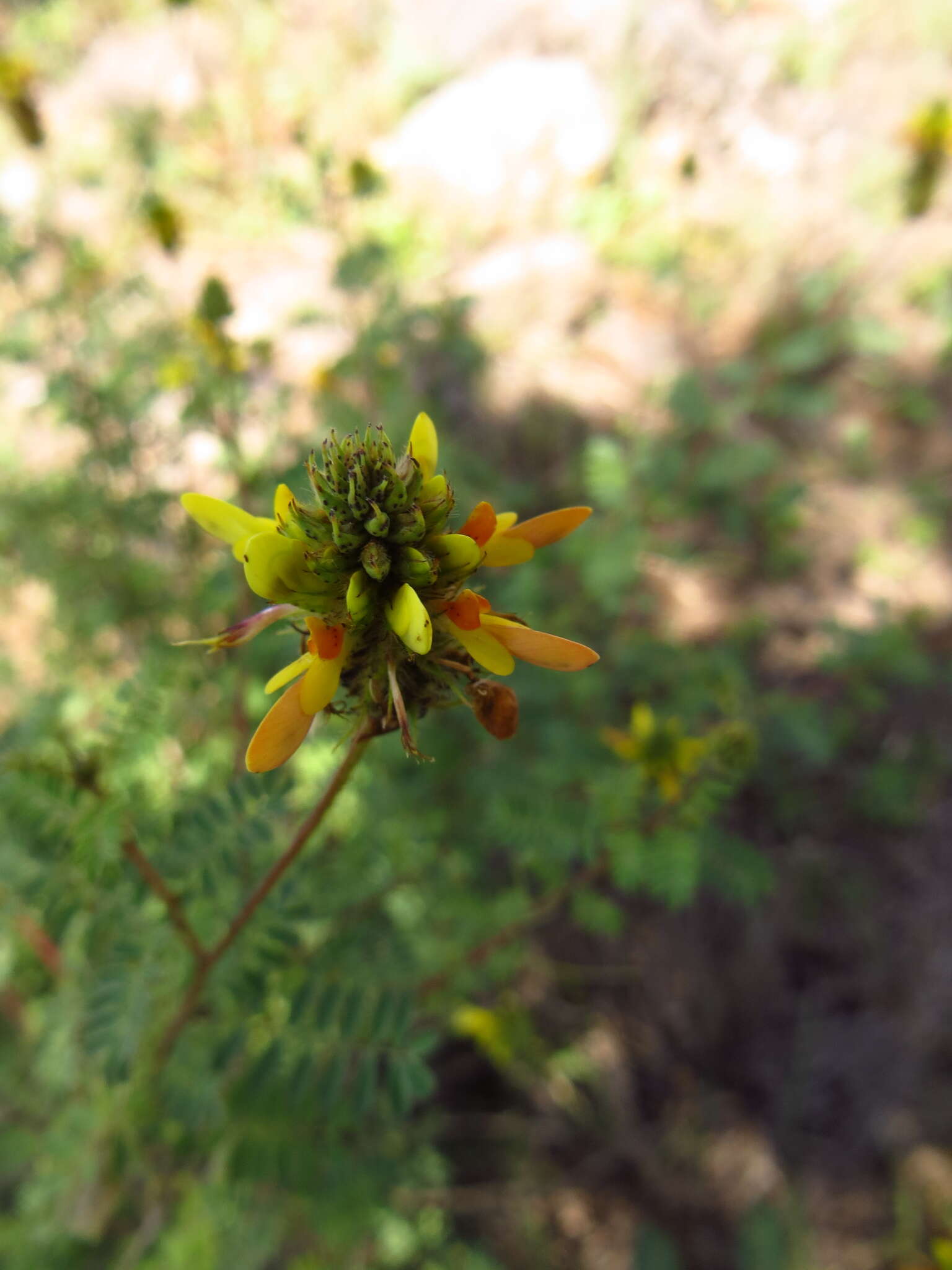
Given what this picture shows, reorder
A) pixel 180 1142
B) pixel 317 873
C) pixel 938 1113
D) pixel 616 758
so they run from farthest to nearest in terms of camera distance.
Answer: pixel 938 1113 → pixel 616 758 → pixel 317 873 → pixel 180 1142

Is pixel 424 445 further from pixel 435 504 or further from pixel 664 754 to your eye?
pixel 664 754

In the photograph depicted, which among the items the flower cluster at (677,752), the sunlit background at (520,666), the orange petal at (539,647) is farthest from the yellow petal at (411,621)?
the flower cluster at (677,752)

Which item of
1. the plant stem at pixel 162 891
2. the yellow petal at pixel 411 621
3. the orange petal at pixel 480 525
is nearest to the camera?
the yellow petal at pixel 411 621

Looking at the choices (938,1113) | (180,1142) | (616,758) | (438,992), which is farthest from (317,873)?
(938,1113)

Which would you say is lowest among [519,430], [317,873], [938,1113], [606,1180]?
[606,1180]

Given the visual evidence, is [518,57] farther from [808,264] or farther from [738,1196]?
[738,1196]

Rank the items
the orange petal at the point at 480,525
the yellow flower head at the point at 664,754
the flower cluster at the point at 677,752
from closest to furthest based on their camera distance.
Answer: the orange petal at the point at 480,525, the flower cluster at the point at 677,752, the yellow flower head at the point at 664,754

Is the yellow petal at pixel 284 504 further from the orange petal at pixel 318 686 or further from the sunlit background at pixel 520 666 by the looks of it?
the sunlit background at pixel 520 666

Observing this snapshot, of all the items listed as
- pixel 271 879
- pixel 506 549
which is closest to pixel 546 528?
pixel 506 549
